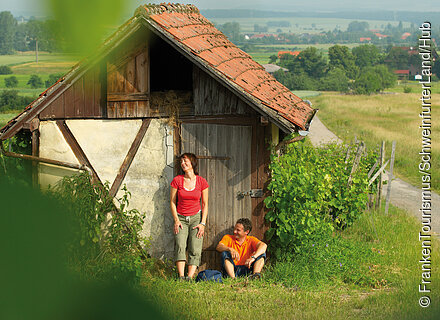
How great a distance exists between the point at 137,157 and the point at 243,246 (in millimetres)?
1919

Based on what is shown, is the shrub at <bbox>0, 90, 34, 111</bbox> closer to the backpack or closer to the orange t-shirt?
the backpack

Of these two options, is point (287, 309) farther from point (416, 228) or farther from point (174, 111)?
point (416, 228)

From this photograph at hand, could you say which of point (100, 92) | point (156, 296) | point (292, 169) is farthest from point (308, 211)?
point (156, 296)

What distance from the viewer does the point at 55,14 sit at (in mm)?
646

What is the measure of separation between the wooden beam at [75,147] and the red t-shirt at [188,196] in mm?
1178

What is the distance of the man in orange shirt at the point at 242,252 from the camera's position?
23.9 ft

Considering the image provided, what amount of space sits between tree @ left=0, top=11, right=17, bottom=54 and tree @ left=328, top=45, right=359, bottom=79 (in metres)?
97.8

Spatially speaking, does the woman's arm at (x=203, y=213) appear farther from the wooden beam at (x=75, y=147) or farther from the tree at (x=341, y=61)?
the tree at (x=341, y=61)

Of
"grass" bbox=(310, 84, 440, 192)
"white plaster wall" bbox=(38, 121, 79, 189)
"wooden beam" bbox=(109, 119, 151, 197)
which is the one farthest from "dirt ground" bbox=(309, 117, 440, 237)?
"white plaster wall" bbox=(38, 121, 79, 189)

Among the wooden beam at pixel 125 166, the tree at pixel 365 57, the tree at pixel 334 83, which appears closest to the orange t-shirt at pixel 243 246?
the wooden beam at pixel 125 166

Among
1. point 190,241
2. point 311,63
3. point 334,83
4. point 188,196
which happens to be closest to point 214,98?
point 188,196

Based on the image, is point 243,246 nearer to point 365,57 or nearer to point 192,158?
point 192,158

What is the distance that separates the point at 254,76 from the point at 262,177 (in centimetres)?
159

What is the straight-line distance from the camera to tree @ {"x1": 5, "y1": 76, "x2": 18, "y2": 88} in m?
0.85
